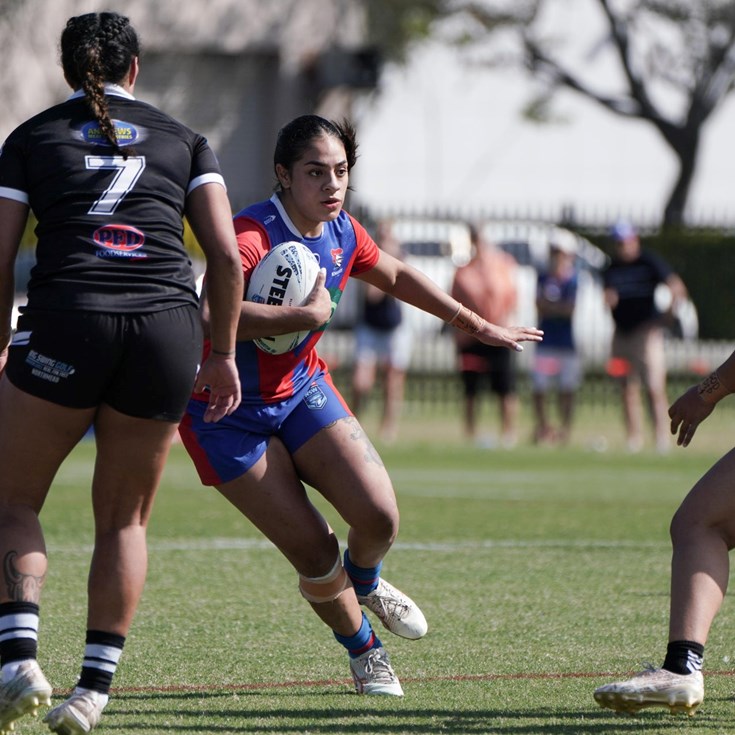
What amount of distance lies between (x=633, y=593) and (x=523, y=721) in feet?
9.35

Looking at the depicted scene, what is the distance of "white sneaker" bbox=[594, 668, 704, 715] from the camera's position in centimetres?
491

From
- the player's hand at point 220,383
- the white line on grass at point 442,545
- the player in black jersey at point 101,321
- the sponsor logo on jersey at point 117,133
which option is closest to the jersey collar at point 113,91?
the player in black jersey at point 101,321

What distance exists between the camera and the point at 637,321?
1672 cm

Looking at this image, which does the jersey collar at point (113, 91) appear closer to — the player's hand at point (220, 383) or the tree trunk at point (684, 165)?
the player's hand at point (220, 383)

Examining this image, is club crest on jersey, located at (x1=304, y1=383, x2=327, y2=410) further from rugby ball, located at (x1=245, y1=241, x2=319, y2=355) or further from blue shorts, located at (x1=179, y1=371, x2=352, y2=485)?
rugby ball, located at (x1=245, y1=241, x2=319, y2=355)

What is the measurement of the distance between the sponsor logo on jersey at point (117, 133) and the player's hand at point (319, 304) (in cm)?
94

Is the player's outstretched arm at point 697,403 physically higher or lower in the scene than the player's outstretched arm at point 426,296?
lower

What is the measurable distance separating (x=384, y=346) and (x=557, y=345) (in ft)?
6.11

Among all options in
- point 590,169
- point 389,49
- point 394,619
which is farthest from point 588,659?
point 590,169

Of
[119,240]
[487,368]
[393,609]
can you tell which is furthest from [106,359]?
[487,368]

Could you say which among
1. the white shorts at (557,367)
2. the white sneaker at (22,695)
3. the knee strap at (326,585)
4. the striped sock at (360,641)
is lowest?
the white shorts at (557,367)

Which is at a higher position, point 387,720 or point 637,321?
point 637,321

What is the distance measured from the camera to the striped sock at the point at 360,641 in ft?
18.6

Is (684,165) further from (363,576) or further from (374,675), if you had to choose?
(374,675)
